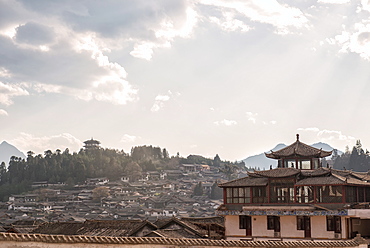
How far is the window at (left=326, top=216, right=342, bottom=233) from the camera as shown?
28719 mm

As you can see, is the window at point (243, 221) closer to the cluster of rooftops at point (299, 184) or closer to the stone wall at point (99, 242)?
the cluster of rooftops at point (299, 184)

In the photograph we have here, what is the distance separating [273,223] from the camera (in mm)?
30641

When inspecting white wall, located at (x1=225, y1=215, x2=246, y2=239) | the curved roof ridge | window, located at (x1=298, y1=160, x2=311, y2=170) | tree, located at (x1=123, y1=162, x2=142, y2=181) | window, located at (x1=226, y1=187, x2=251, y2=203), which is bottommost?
white wall, located at (x1=225, y1=215, x2=246, y2=239)

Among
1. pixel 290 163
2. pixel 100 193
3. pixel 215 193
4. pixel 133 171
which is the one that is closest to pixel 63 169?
pixel 133 171

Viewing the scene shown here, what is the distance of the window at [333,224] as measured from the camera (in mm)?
28719

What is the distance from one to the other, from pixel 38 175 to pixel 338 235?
497 ft

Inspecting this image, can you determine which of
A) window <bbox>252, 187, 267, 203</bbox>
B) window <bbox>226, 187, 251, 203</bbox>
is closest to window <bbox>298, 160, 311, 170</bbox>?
window <bbox>252, 187, 267, 203</bbox>

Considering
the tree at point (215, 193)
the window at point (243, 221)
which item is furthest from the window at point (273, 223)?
the tree at point (215, 193)

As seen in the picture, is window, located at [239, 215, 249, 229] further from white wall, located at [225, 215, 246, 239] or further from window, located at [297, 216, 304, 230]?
window, located at [297, 216, 304, 230]

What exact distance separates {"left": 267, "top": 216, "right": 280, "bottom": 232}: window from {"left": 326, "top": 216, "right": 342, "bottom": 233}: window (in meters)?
2.97

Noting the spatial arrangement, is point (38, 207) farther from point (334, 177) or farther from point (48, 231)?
point (334, 177)

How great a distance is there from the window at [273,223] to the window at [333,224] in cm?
297

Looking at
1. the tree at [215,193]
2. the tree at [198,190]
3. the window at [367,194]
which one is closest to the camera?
the window at [367,194]

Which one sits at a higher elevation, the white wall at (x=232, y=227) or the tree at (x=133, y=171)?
the tree at (x=133, y=171)
